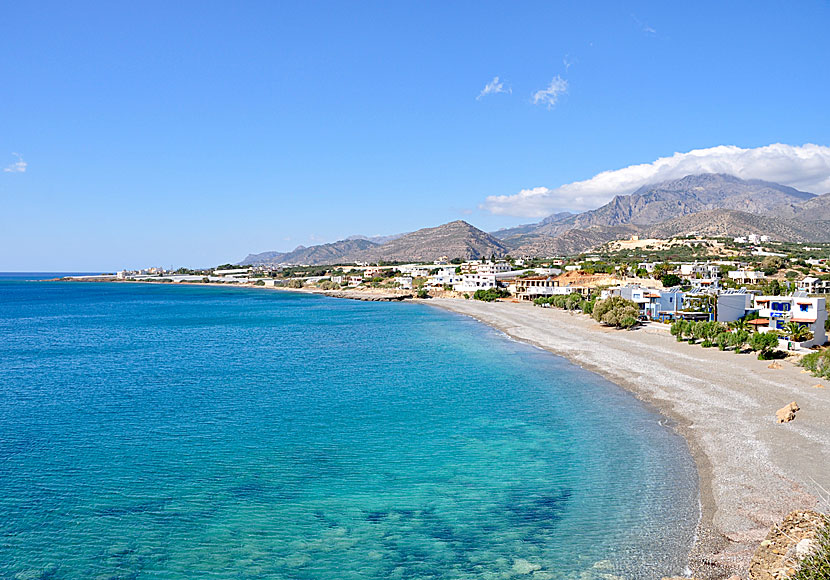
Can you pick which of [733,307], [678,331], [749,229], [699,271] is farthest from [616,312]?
[749,229]

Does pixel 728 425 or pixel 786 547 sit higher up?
pixel 786 547

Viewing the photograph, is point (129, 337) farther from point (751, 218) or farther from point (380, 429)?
point (751, 218)

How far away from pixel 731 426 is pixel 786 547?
10.2 m

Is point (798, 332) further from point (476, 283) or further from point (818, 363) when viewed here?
point (476, 283)

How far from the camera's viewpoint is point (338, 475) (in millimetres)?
17328

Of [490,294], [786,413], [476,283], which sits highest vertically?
[476,283]

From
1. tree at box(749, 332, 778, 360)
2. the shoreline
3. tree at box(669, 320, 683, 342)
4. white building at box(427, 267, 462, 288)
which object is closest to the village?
white building at box(427, 267, 462, 288)

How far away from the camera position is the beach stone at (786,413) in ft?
68.2

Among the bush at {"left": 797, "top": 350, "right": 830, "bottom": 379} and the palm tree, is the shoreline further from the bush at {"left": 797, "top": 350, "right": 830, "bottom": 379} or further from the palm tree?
the palm tree

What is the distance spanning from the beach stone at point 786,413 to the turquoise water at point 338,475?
15.1 ft

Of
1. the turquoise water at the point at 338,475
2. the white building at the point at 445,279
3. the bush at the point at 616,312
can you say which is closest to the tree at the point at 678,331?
the bush at the point at 616,312

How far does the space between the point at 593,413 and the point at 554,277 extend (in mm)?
83209

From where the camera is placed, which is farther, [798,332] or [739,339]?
[739,339]

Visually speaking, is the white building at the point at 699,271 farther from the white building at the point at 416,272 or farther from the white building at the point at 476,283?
the white building at the point at 416,272
